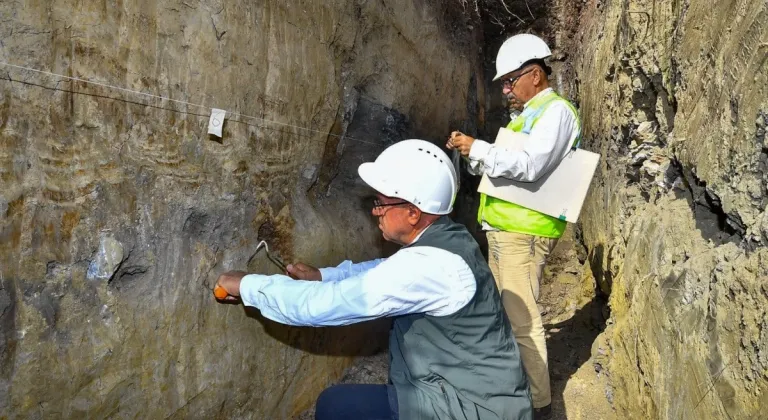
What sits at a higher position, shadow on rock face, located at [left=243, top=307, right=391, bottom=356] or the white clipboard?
the white clipboard

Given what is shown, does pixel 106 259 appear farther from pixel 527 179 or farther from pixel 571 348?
pixel 571 348

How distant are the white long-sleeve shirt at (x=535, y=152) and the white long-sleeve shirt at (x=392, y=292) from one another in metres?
1.19

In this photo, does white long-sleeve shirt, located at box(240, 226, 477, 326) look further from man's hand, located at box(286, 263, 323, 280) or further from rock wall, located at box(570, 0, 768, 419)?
rock wall, located at box(570, 0, 768, 419)

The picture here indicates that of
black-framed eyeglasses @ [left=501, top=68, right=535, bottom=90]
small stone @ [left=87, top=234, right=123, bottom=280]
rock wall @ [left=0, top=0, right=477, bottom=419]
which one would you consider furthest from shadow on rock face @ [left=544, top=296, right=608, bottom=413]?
small stone @ [left=87, top=234, right=123, bottom=280]

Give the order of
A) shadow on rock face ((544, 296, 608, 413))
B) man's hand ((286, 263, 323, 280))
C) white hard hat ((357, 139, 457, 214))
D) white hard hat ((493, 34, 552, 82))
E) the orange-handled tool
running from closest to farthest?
white hard hat ((357, 139, 457, 214)) < the orange-handled tool < man's hand ((286, 263, 323, 280)) < white hard hat ((493, 34, 552, 82)) < shadow on rock face ((544, 296, 608, 413))

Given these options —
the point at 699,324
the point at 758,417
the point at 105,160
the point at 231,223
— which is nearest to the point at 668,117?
the point at 699,324

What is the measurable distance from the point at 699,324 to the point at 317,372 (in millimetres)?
2134

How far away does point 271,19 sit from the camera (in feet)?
10.00

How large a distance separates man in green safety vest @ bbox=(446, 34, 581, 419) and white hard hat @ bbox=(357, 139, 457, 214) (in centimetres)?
97

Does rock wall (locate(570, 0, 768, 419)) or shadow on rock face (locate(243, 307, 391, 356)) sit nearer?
rock wall (locate(570, 0, 768, 419))

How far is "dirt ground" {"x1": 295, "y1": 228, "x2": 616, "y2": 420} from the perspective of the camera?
12.0ft

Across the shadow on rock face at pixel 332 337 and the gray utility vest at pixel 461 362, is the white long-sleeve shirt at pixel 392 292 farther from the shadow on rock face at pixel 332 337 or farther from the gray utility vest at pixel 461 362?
the shadow on rock face at pixel 332 337

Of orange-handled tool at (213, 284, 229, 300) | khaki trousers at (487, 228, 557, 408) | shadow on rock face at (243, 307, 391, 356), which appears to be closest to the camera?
orange-handled tool at (213, 284, 229, 300)

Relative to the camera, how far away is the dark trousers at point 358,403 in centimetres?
249
